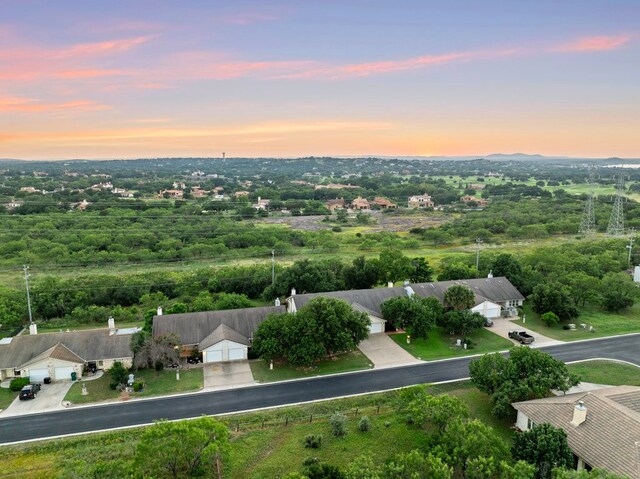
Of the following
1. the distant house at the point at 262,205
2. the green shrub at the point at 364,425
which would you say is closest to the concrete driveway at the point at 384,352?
the green shrub at the point at 364,425

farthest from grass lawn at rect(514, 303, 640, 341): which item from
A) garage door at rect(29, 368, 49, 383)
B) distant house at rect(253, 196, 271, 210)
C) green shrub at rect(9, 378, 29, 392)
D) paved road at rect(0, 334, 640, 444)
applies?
distant house at rect(253, 196, 271, 210)

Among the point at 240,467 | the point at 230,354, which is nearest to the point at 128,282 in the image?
the point at 230,354

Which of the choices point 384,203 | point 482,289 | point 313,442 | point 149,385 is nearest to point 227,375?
point 149,385

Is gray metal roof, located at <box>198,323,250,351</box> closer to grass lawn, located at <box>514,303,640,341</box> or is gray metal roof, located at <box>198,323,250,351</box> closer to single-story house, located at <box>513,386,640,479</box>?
single-story house, located at <box>513,386,640,479</box>

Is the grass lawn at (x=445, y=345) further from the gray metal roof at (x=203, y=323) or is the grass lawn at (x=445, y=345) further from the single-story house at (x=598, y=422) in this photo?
the gray metal roof at (x=203, y=323)

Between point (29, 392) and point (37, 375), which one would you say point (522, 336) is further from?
point (37, 375)

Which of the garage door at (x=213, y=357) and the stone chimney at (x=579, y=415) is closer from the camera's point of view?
the stone chimney at (x=579, y=415)
